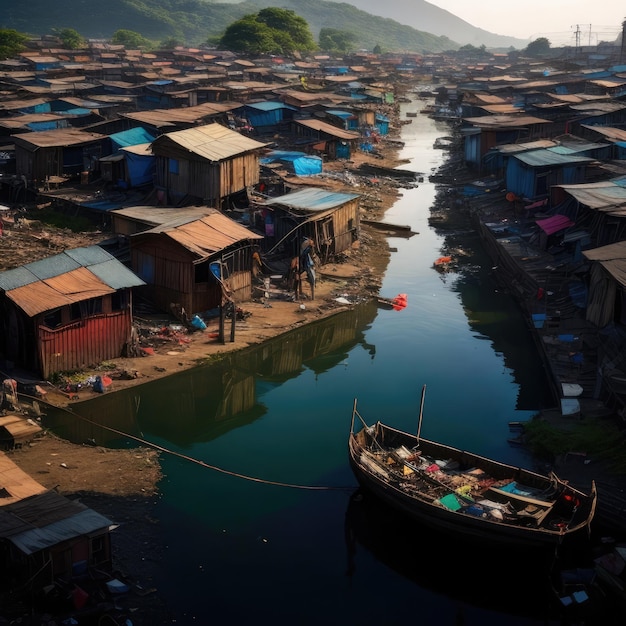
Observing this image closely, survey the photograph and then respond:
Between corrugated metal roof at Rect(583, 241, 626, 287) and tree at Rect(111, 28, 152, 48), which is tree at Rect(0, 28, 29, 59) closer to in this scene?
tree at Rect(111, 28, 152, 48)

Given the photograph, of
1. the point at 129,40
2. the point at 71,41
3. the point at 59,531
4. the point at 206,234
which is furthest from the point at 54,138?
the point at 129,40

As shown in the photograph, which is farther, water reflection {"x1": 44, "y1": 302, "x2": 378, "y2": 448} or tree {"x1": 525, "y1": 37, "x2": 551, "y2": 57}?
tree {"x1": 525, "y1": 37, "x2": 551, "y2": 57}

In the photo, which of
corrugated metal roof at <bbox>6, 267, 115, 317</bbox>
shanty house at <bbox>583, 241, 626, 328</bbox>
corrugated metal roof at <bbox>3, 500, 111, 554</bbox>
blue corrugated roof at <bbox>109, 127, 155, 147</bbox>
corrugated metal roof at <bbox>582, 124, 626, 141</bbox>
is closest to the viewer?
corrugated metal roof at <bbox>3, 500, 111, 554</bbox>

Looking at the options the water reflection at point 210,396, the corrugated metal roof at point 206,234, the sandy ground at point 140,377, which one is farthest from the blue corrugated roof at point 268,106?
the water reflection at point 210,396

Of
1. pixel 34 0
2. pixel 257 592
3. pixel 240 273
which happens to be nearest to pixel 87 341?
Result: pixel 240 273

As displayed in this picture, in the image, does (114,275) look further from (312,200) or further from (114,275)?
(312,200)

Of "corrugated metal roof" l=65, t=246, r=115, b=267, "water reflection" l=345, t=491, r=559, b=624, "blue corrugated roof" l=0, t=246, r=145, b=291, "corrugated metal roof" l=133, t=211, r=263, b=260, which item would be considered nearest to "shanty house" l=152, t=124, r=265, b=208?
"corrugated metal roof" l=133, t=211, r=263, b=260

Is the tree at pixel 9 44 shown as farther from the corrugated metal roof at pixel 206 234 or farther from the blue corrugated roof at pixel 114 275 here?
the blue corrugated roof at pixel 114 275

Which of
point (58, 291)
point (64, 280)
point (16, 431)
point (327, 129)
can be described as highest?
point (327, 129)
